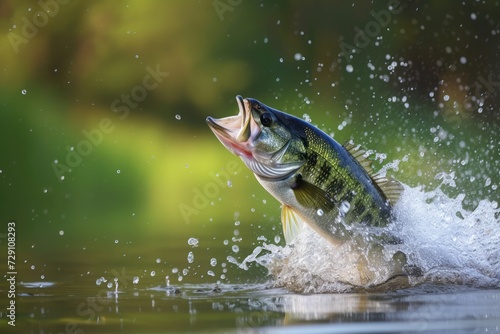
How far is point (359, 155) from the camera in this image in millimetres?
6238

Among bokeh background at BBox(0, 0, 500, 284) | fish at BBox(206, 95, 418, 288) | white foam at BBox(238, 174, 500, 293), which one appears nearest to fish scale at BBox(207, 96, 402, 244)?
fish at BBox(206, 95, 418, 288)

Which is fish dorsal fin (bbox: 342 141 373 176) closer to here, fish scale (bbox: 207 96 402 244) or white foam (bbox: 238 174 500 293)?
fish scale (bbox: 207 96 402 244)

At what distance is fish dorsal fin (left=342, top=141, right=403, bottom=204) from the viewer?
20.5ft

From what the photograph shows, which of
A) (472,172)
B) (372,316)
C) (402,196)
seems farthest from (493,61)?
(372,316)

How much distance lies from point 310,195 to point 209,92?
1098 cm

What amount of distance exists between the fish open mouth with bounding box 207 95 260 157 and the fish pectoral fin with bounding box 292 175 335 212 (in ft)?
0.90

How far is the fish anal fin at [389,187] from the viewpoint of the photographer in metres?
6.27

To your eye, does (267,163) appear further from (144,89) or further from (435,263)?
(144,89)

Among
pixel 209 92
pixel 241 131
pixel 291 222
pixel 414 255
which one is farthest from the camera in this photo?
pixel 209 92

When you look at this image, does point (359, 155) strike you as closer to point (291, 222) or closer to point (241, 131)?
point (291, 222)

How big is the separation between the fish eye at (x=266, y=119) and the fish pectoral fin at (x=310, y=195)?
0.29 m


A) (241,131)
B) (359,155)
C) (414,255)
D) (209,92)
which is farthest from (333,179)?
(209,92)

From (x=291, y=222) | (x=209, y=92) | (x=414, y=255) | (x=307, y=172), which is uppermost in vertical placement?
(x=209, y=92)

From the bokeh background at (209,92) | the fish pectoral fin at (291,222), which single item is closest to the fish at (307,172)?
the fish pectoral fin at (291,222)
